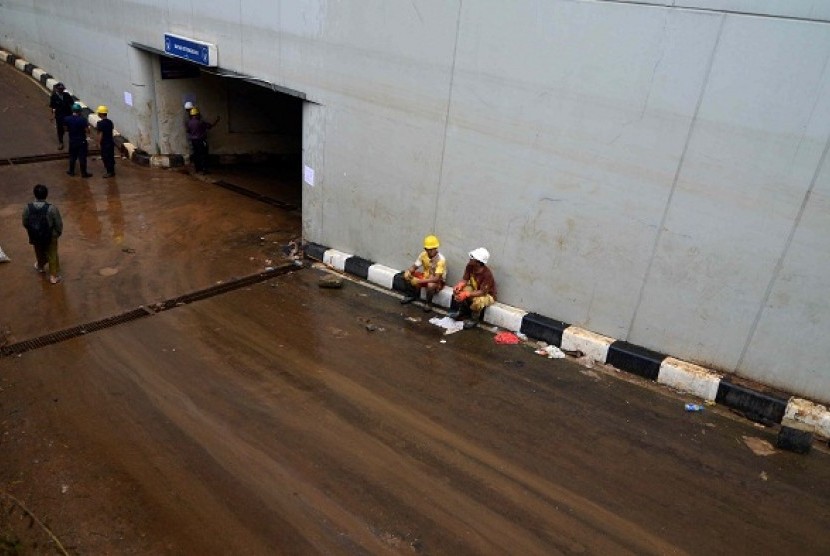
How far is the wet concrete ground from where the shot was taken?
4496mm

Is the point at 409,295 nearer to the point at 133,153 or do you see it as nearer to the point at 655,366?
the point at 655,366

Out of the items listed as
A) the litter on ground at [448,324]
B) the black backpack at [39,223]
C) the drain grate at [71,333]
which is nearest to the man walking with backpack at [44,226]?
the black backpack at [39,223]

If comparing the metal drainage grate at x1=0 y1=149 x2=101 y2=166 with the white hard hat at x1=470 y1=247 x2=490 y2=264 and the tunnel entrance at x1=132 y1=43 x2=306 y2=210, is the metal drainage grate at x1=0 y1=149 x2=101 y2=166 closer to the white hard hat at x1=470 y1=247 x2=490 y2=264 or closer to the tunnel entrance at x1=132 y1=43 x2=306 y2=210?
the tunnel entrance at x1=132 y1=43 x2=306 y2=210

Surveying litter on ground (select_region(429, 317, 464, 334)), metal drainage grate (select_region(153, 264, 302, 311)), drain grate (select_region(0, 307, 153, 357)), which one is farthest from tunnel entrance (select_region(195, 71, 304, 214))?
litter on ground (select_region(429, 317, 464, 334))

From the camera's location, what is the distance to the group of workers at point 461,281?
24.8 feet

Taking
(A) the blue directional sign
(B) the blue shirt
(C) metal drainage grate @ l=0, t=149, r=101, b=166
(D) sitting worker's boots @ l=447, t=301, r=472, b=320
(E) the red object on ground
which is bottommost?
(E) the red object on ground

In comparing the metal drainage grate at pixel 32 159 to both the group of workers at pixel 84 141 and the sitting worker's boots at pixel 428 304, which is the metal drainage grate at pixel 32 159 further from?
the sitting worker's boots at pixel 428 304

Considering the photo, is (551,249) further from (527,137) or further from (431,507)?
(431,507)

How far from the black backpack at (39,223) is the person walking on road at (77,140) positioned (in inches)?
195

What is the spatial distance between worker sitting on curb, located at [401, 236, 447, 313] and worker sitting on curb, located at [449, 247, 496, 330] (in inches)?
12.8

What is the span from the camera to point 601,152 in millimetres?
6484

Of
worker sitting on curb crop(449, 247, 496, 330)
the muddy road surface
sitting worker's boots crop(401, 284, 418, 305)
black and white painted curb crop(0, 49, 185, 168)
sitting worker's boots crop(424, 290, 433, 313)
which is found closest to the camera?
the muddy road surface

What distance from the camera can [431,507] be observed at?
4738mm

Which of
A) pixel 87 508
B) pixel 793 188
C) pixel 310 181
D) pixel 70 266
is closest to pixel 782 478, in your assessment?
pixel 793 188
